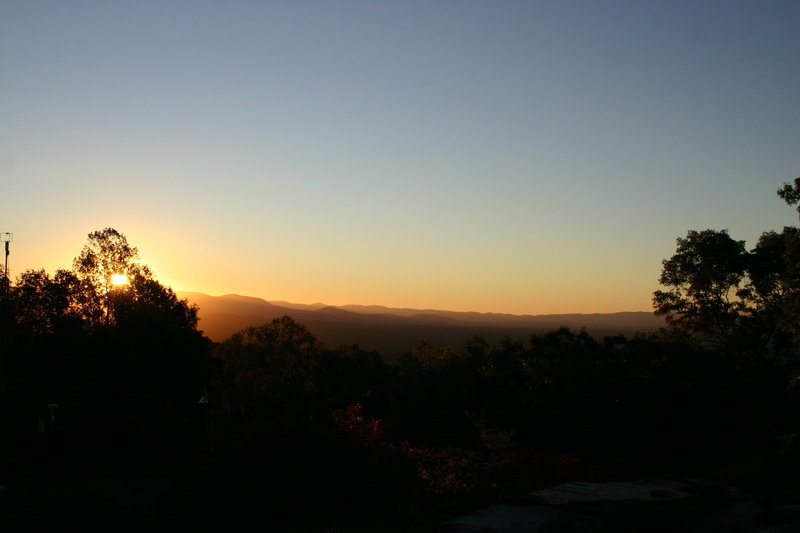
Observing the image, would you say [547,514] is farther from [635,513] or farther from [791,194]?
[791,194]

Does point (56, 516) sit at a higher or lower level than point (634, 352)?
lower

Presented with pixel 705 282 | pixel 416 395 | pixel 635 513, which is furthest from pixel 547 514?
pixel 705 282

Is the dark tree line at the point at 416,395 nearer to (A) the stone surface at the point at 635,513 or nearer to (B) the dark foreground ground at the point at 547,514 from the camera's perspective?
(B) the dark foreground ground at the point at 547,514

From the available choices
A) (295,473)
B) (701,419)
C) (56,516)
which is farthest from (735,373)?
(56,516)

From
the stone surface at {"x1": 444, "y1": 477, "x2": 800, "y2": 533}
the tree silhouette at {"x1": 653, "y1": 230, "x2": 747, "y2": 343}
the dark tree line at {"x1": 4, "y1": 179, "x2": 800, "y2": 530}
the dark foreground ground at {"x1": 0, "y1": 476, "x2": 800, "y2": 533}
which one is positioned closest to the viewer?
the dark foreground ground at {"x1": 0, "y1": 476, "x2": 800, "y2": 533}

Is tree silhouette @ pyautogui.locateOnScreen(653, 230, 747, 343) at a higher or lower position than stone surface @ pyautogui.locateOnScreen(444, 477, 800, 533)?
higher

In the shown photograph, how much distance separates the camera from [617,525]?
36.6 ft

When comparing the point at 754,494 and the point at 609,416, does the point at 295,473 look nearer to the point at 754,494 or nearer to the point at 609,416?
the point at 754,494

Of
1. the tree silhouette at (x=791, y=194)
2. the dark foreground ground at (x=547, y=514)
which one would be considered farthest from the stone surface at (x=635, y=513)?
the tree silhouette at (x=791, y=194)

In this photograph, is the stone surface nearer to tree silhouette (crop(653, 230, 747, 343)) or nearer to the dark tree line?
the dark tree line

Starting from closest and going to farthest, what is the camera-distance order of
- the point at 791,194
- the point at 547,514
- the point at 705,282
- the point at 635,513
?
the point at 547,514 < the point at 635,513 < the point at 791,194 < the point at 705,282

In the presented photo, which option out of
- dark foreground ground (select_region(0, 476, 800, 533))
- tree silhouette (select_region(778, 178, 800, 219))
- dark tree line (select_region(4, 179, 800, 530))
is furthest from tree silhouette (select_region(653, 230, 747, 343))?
dark foreground ground (select_region(0, 476, 800, 533))

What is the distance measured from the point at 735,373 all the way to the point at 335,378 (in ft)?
67.3

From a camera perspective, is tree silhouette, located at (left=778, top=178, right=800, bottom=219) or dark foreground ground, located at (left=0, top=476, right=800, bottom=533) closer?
dark foreground ground, located at (left=0, top=476, right=800, bottom=533)
